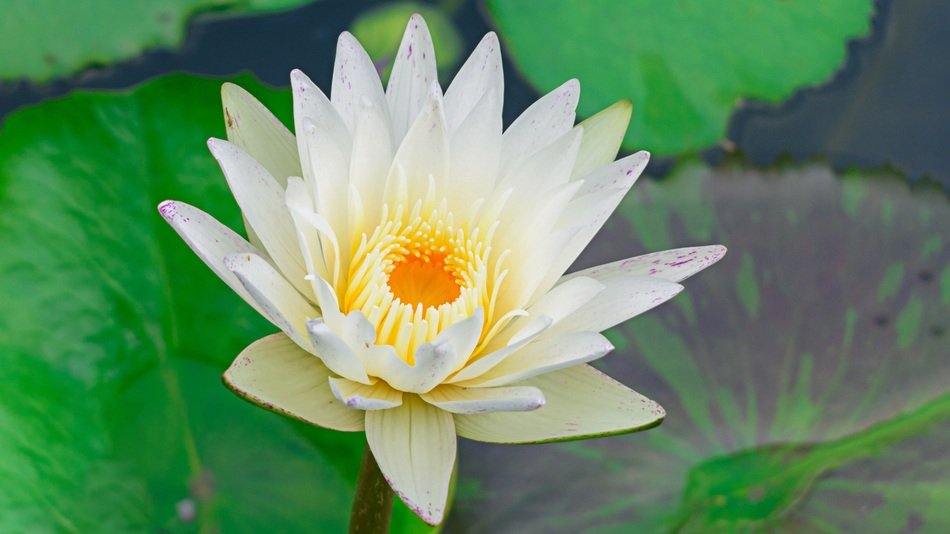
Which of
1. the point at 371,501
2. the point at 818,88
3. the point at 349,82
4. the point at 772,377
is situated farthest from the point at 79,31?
the point at 818,88

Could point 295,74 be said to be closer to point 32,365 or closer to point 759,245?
point 32,365

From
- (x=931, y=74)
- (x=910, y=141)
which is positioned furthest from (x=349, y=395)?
(x=931, y=74)

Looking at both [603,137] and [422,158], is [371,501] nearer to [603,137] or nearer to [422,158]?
[422,158]

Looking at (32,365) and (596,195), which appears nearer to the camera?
(596,195)

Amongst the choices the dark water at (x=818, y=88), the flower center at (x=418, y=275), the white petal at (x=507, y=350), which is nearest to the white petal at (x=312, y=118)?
the flower center at (x=418, y=275)

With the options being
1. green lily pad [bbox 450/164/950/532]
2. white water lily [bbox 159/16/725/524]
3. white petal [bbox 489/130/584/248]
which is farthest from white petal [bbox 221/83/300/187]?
green lily pad [bbox 450/164/950/532]
